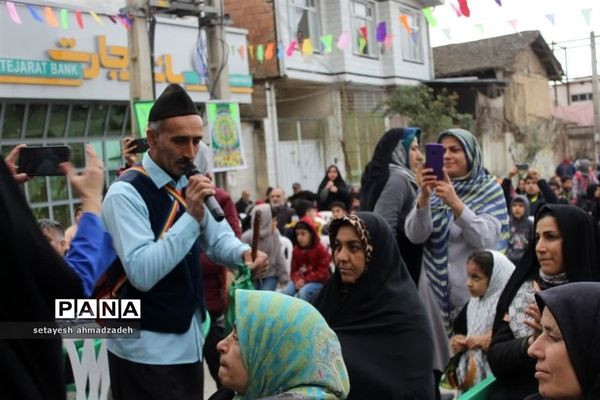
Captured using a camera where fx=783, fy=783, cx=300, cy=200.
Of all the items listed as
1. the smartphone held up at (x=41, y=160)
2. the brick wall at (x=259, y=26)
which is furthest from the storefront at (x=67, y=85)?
the smartphone held up at (x=41, y=160)

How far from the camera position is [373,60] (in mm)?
20719

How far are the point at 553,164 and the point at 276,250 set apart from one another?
23.8 m

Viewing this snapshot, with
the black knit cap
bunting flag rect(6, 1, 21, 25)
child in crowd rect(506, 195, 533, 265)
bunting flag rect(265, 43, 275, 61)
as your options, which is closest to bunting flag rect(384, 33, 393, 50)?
bunting flag rect(265, 43, 275, 61)

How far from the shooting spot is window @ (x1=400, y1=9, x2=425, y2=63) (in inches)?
875

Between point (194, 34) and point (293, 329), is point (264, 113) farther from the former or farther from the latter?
point (293, 329)

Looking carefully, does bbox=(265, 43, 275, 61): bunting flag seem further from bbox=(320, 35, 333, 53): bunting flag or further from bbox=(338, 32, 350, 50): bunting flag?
bbox=(338, 32, 350, 50): bunting flag

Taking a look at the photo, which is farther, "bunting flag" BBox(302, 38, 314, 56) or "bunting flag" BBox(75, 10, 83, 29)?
"bunting flag" BBox(302, 38, 314, 56)

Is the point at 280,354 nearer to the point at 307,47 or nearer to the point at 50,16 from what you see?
the point at 50,16

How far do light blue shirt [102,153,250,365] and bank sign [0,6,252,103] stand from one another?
8284 millimetres

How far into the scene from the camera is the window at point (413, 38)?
22.2 metres

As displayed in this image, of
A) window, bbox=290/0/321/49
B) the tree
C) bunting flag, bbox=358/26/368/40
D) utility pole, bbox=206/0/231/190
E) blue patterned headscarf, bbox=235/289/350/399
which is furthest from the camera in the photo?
the tree

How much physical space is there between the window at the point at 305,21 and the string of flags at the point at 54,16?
269 inches

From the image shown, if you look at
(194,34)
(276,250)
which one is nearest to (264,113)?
(194,34)

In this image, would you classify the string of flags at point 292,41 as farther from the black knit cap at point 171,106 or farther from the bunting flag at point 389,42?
the black knit cap at point 171,106
